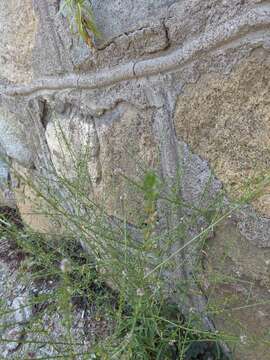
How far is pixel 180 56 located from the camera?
80 centimetres

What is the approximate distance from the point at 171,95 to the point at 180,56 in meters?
0.10

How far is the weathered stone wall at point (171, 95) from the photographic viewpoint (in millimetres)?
727

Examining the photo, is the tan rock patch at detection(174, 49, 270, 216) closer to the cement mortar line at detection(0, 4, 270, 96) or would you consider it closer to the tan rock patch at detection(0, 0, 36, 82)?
the cement mortar line at detection(0, 4, 270, 96)

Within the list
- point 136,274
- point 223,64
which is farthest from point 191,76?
point 136,274

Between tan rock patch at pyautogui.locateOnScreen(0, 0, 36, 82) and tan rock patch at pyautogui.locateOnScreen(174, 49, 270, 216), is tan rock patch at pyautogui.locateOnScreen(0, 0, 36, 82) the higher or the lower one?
the higher one

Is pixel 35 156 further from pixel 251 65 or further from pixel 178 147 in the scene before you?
pixel 251 65

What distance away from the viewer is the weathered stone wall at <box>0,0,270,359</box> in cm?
73

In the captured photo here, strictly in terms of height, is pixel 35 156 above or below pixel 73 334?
above

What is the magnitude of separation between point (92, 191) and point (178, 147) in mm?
417

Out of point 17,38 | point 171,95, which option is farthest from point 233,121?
point 17,38

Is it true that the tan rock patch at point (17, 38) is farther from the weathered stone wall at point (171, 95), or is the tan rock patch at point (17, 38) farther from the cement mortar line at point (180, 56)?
the cement mortar line at point (180, 56)

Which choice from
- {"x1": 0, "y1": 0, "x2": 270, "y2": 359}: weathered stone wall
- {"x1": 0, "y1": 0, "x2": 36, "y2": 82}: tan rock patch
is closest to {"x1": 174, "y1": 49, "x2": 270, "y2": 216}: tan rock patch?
{"x1": 0, "y1": 0, "x2": 270, "y2": 359}: weathered stone wall

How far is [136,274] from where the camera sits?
89 centimetres

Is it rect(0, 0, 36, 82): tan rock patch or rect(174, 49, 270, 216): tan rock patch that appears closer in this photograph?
rect(174, 49, 270, 216): tan rock patch
